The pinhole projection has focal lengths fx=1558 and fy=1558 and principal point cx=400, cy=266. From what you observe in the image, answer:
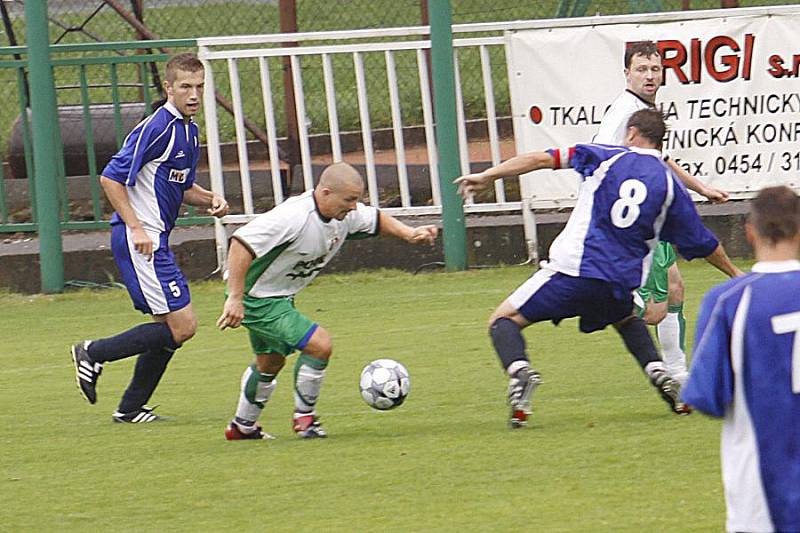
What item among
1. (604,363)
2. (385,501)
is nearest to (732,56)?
(604,363)

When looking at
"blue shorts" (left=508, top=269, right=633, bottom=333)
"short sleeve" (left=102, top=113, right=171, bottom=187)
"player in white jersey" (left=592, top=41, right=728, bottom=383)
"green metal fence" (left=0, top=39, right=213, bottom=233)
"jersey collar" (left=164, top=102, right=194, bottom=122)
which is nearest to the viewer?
"blue shorts" (left=508, top=269, right=633, bottom=333)

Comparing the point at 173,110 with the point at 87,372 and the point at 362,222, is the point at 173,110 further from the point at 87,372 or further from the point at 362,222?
the point at 362,222

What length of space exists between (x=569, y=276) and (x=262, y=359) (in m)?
1.35

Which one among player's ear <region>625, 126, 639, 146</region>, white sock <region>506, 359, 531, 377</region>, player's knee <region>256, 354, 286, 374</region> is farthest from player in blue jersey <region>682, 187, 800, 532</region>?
player's knee <region>256, 354, 286, 374</region>

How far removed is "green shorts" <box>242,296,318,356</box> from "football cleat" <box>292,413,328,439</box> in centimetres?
28

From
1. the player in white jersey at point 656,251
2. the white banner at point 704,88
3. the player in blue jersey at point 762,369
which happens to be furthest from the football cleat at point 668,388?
the white banner at point 704,88

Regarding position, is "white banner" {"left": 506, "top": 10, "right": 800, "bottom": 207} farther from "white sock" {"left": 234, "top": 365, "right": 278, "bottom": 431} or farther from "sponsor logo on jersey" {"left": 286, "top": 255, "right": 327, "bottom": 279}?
"white sock" {"left": 234, "top": 365, "right": 278, "bottom": 431}

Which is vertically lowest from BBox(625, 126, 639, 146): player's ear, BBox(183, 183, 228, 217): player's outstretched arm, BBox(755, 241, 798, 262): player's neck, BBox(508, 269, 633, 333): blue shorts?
BBox(508, 269, 633, 333): blue shorts

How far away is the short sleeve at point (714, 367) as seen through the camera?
11.9 feet

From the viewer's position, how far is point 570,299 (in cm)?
644

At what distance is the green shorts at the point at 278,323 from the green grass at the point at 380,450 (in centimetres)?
44

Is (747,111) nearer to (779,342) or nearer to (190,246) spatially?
(190,246)

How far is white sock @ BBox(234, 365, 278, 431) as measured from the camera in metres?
6.62

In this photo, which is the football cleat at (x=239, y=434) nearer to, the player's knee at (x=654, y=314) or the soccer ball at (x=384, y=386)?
the soccer ball at (x=384, y=386)
